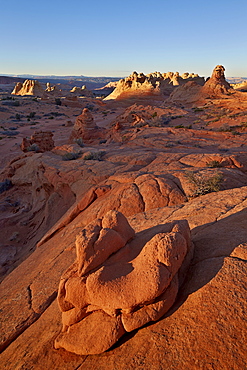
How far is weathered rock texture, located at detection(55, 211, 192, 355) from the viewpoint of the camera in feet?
8.84

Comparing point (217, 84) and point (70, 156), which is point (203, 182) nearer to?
point (70, 156)

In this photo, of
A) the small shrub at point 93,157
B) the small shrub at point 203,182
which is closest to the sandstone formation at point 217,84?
the small shrub at point 93,157

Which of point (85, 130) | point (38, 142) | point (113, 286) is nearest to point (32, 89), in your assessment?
point (85, 130)

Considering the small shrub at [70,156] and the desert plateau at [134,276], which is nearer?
the desert plateau at [134,276]

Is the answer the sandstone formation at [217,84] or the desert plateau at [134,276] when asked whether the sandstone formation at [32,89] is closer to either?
the sandstone formation at [217,84]

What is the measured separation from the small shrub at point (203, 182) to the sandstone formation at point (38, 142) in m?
12.1

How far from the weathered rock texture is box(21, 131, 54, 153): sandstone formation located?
1430cm

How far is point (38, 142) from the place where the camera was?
55.4 feet

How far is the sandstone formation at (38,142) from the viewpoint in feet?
53.3

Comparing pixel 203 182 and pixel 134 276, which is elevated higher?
pixel 134 276

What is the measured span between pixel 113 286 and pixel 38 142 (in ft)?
52.0

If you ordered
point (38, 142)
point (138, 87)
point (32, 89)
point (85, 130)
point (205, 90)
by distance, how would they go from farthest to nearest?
point (32, 89) < point (138, 87) < point (205, 90) < point (85, 130) < point (38, 142)

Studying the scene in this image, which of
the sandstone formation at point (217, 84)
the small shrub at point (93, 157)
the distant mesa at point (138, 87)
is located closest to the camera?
the small shrub at point (93, 157)

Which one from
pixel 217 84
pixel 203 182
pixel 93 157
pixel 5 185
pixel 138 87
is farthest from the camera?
pixel 138 87
